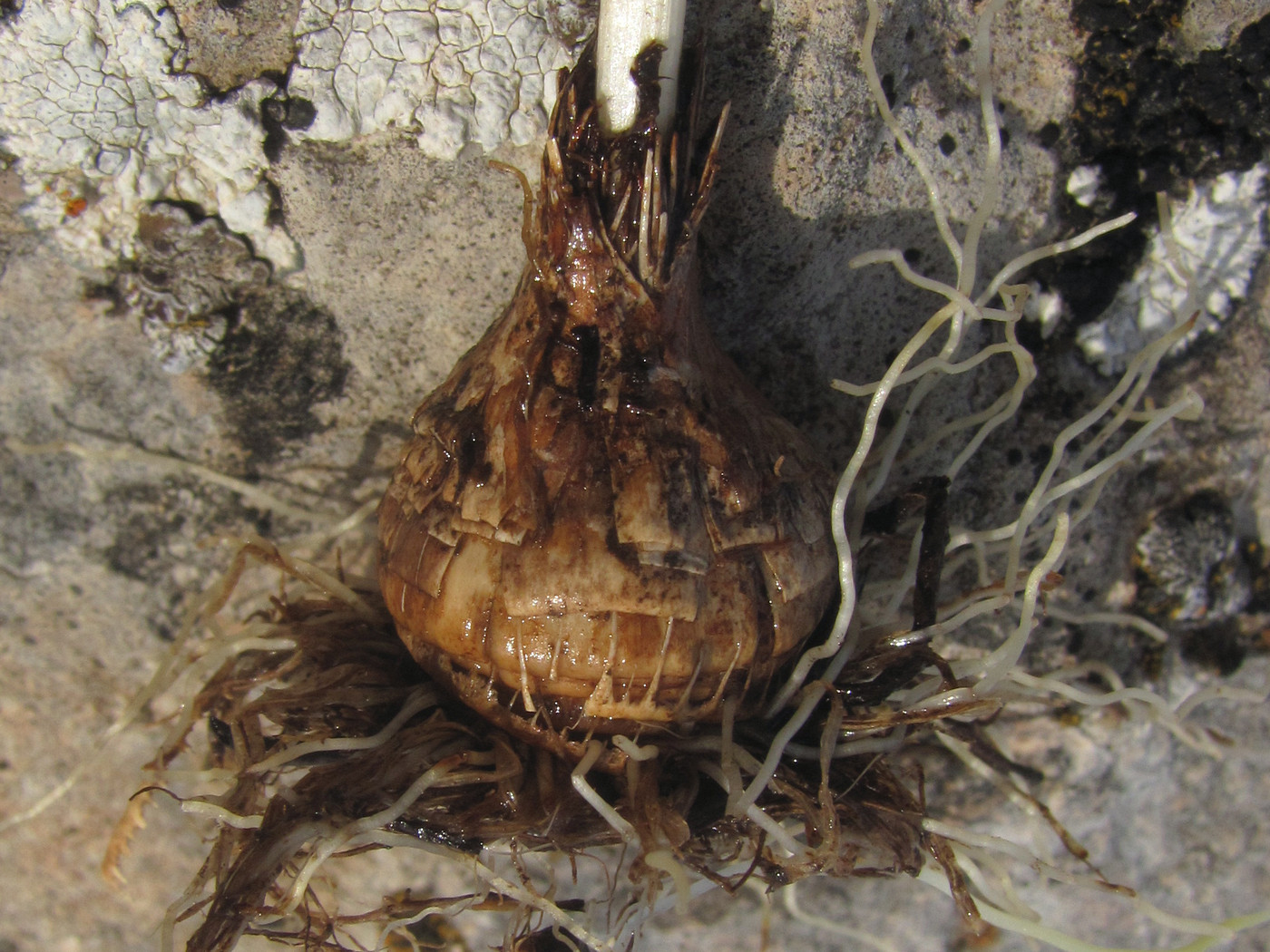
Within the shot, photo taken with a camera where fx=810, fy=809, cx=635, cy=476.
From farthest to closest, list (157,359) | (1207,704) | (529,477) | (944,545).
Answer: (1207,704) → (157,359) → (944,545) → (529,477)

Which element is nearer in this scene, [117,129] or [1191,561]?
[117,129]

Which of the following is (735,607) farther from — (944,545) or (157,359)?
(157,359)

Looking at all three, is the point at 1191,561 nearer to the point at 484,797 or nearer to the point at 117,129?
the point at 484,797

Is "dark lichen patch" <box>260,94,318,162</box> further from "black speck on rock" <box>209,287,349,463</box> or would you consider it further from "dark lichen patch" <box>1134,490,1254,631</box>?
"dark lichen patch" <box>1134,490,1254,631</box>

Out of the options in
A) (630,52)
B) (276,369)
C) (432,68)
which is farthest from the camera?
(276,369)

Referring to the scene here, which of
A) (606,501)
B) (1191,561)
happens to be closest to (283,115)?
(606,501)

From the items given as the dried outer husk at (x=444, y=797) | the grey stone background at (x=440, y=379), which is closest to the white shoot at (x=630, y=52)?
the grey stone background at (x=440, y=379)

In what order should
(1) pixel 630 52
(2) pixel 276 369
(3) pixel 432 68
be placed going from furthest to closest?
(2) pixel 276 369 < (3) pixel 432 68 < (1) pixel 630 52

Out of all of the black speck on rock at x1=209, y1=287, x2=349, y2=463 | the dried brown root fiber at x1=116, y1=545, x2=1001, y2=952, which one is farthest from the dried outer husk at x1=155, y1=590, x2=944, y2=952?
the black speck on rock at x1=209, y1=287, x2=349, y2=463

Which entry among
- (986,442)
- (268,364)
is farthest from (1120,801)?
(268,364)
